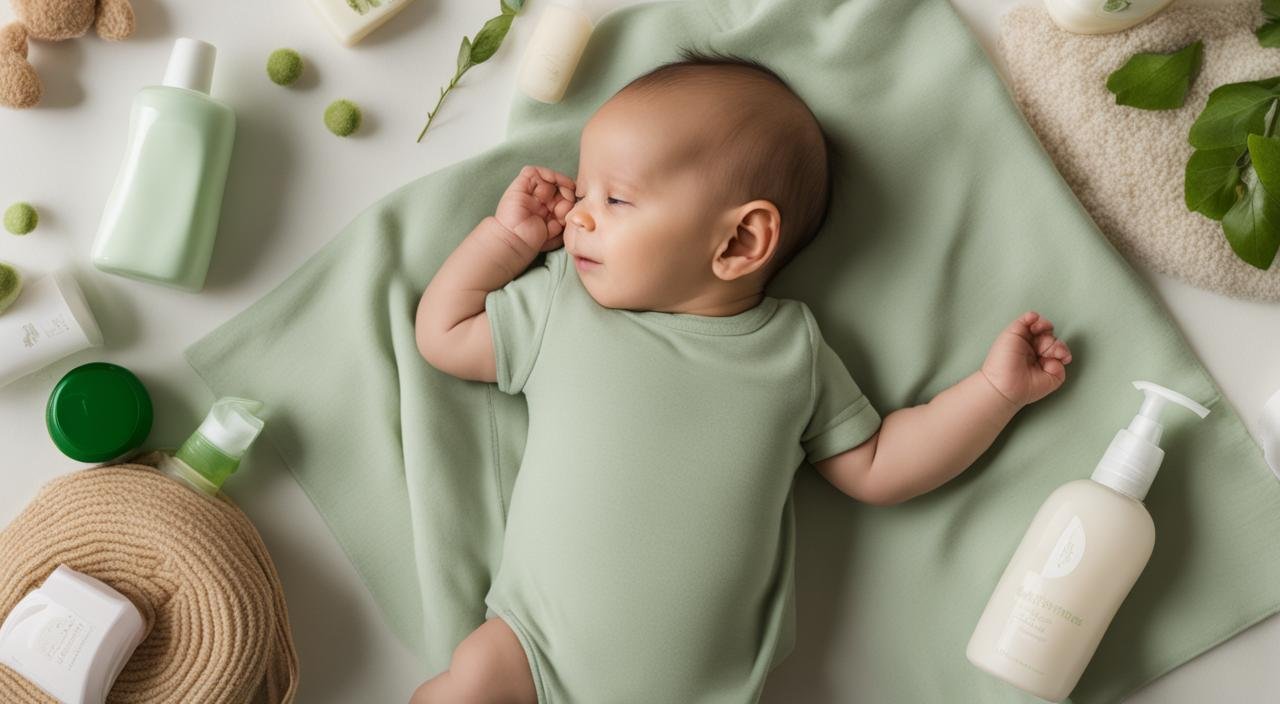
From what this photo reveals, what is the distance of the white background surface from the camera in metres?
1.12

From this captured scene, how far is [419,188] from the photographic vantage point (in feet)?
3.67

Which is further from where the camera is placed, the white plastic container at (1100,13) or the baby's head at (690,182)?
the white plastic container at (1100,13)

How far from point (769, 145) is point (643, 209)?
0.47 ft

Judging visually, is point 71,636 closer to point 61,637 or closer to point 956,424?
point 61,637

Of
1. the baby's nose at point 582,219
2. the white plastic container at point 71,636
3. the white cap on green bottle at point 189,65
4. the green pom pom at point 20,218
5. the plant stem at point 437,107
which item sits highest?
the white cap on green bottle at point 189,65

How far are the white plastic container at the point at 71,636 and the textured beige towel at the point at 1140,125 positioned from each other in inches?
44.7

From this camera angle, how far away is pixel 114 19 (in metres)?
1.10

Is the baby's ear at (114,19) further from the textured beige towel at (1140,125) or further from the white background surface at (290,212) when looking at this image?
the textured beige towel at (1140,125)

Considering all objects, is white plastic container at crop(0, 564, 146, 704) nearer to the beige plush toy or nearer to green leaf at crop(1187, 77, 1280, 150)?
the beige plush toy

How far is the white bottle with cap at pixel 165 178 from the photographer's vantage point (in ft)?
3.43

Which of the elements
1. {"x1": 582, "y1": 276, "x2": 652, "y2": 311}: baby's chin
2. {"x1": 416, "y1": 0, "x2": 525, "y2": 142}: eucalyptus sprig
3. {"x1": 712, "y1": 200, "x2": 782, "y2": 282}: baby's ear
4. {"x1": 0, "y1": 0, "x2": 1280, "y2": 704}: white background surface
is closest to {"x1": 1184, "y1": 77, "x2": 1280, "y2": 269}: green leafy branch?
{"x1": 0, "y1": 0, "x2": 1280, "y2": 704}: white background surface

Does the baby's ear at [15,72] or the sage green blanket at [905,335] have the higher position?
the baby's ear at [15,72]

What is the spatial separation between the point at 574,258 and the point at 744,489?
303mm

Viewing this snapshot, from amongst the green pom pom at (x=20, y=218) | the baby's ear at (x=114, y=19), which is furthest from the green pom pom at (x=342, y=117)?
the green pom pom at (x=20, y=218)
